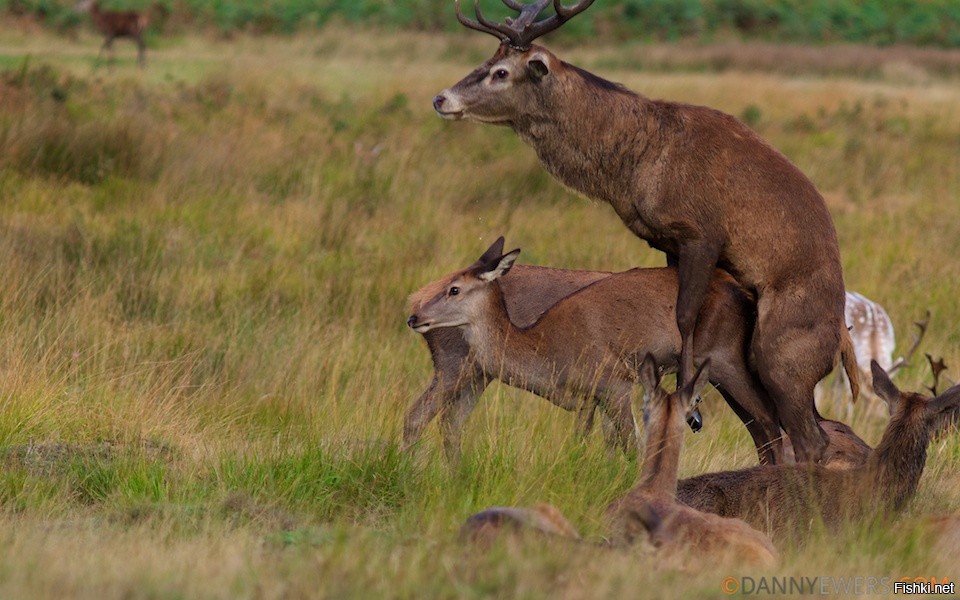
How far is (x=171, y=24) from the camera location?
41.2m

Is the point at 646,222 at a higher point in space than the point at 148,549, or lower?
higher

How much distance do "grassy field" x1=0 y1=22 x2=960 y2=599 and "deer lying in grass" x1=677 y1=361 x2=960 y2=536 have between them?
1.04ft

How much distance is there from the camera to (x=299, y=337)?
1081cm

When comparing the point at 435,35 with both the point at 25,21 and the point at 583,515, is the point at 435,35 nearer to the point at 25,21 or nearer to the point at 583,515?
the point at 25,21

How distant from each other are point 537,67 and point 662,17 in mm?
43521

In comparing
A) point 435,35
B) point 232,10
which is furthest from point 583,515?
point 232,10

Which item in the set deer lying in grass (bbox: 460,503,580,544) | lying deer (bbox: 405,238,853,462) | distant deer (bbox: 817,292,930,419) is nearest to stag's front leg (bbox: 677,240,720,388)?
lying deer (bbox: 405,238,853,462)

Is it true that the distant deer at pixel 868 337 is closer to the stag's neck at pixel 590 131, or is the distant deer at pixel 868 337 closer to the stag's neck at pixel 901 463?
the stag's neck at pixel 590 131

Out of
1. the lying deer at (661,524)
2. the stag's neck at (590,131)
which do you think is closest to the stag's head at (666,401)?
the lying deer at (661,524)

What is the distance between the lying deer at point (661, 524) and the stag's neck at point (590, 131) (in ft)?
6.90

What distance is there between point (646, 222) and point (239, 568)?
362cm

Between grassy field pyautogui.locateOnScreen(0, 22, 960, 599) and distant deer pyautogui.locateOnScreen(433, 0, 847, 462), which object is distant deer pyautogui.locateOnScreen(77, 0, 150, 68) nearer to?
grassy field pyautogui.locateOnScreen(0, 22, 960, 599)

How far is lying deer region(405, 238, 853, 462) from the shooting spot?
332 inches

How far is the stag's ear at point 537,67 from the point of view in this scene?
8.66 m
